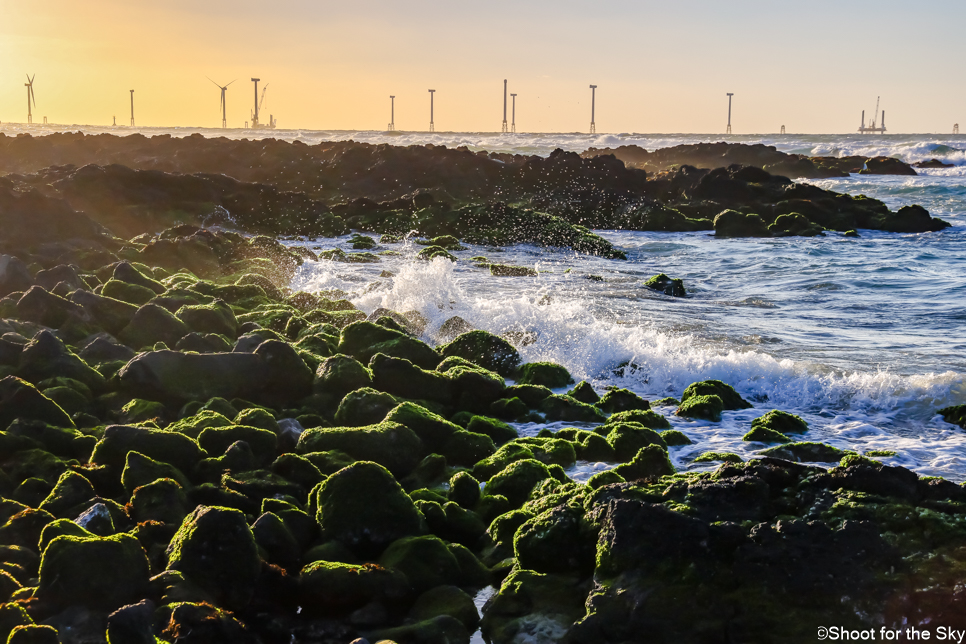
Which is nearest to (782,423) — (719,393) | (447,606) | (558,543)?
(719,393)

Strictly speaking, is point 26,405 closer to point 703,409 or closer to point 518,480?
point 518,480

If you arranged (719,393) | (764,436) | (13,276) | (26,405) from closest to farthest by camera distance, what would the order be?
(26,405)
(764,436)
(719,393)
(13,276)

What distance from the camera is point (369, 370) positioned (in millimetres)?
8273

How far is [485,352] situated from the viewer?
32.5 ft

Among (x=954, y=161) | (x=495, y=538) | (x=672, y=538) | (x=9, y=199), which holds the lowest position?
(x=495, y=538)

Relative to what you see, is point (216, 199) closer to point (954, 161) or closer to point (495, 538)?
point (495, 538)

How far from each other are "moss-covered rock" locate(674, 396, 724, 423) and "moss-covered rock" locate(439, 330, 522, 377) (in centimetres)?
224

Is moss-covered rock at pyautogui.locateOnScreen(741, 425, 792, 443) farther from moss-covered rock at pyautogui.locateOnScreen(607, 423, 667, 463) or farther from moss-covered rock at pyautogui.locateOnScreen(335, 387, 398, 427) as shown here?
moss-covered rock at pyautogui.locateOnScreen(335, 387, 398, 427)

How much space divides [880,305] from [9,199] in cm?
1616

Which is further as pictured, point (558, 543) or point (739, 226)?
point (739, 226)

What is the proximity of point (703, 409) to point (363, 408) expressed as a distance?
342 cm

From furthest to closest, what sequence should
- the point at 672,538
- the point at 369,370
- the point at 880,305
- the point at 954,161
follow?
1. the point at 954,161
2. the point at 880,305
3. the point at 369,370
4. the point at 672,538

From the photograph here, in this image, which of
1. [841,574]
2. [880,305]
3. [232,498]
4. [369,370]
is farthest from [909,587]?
[880,305]

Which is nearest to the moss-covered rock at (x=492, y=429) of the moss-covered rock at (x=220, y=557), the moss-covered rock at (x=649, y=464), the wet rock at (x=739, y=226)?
the moss-covered rock at (x=649, y=464)
